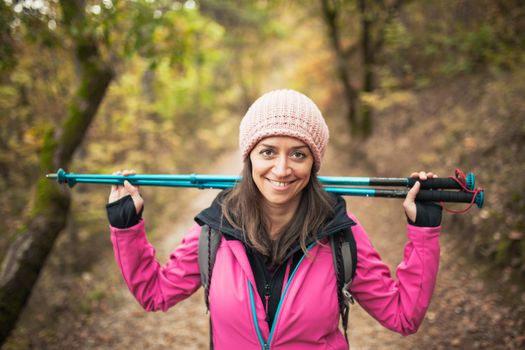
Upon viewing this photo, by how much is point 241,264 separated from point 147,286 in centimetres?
72

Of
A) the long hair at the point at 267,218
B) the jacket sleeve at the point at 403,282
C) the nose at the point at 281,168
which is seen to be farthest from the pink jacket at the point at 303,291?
the nose at the point at 281,168

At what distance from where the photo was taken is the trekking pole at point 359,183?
2031mm

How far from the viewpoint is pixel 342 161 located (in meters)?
12.5

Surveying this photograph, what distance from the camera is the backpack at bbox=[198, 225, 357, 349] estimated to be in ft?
Result: 6.63

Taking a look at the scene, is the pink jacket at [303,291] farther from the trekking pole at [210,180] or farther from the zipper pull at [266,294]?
the trekking pole at [210,180]

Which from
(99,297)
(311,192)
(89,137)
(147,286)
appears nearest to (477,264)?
(311,192)

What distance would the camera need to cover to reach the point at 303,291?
2000 millimetres

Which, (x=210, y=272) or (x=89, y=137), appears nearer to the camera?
(x=210, y=272)

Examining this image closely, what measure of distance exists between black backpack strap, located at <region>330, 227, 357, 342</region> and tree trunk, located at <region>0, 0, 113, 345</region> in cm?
360

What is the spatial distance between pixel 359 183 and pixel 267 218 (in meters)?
0.72

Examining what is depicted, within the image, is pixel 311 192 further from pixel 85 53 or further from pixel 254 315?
pixel 85 53

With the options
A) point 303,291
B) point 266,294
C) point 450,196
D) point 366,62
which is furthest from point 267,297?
point 366,62

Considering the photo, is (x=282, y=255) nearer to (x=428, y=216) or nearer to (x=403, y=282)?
(x=403, y=282)

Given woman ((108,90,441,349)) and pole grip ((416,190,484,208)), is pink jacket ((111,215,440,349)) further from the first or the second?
pole grip ((416,190,484,208))
